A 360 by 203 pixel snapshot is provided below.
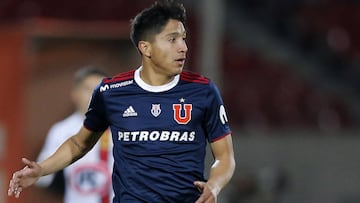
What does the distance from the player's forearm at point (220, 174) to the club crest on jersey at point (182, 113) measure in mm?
251

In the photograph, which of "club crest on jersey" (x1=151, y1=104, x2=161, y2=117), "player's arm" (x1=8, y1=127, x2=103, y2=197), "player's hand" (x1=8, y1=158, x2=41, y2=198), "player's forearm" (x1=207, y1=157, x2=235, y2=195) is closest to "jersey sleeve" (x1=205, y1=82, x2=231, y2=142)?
"player's forearm" (x1=207, y1=157, x2=235, y2=195)

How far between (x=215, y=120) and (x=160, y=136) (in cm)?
28

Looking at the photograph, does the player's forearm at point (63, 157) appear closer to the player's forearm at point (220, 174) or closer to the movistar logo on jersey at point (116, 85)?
the movistar logo on jersey at point (116, 85)

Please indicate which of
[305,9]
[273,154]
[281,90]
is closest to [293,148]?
[273,154]

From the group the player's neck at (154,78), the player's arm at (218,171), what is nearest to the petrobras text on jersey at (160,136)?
the player's arm at (218,171)

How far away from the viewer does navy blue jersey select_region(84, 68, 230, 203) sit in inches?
221

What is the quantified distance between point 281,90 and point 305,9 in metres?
1.81

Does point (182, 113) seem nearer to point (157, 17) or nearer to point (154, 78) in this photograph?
point (154, 78)

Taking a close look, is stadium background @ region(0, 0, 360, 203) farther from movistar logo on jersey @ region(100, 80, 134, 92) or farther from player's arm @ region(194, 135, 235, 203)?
player's arm @ region(194, 135, 235, 203)

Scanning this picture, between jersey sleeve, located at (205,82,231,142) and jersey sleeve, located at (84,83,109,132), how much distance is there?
56cm

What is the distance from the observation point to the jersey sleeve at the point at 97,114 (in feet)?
19.4

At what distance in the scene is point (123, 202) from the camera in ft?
18.6

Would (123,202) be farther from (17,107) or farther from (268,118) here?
(268,118)

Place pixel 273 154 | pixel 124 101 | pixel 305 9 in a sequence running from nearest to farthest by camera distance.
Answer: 1. pixel 124 101
2. pixel 273 154
3. pixel 305 9
